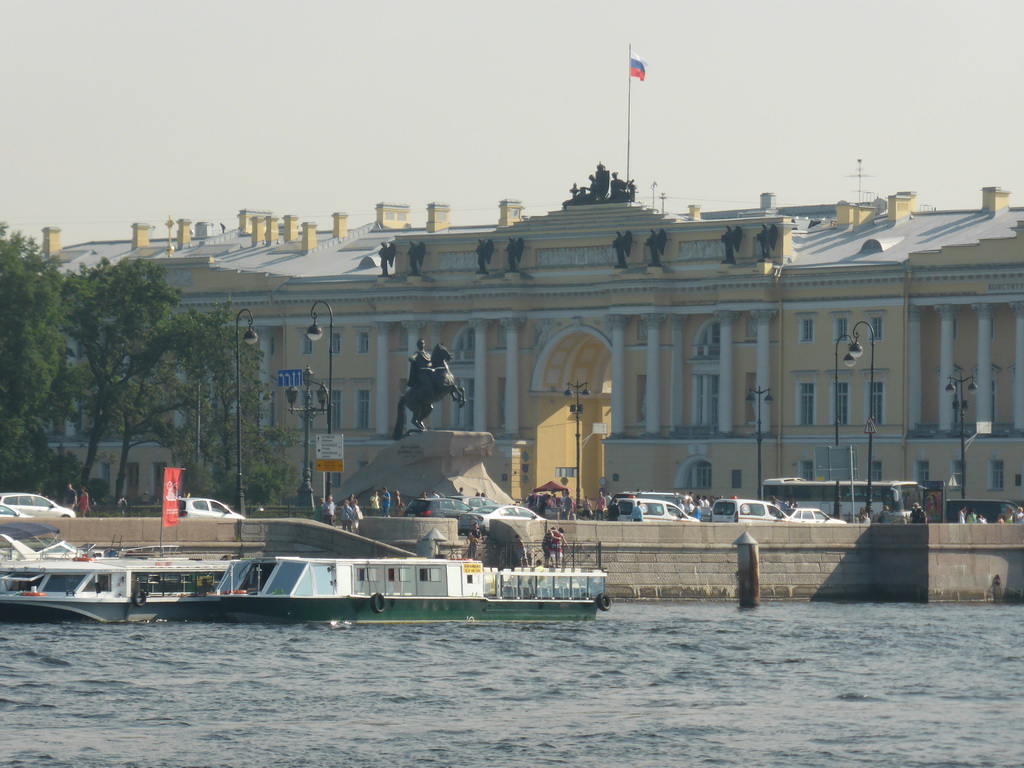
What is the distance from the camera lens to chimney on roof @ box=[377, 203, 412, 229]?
121 m

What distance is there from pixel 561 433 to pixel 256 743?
67397 millimetres

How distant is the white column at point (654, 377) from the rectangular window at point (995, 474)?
13597 mm

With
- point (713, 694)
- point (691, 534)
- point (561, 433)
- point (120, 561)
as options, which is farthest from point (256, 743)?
point (561, 433)

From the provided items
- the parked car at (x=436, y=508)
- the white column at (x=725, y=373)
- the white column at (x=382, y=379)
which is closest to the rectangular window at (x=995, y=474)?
the white column at (x=725, y=373)

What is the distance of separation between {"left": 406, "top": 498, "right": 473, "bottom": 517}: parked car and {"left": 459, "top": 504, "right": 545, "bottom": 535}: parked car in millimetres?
223

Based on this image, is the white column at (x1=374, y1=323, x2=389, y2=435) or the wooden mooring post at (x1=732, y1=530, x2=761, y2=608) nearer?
the wooden mooring post at (x1=732, y1=530, x2=761, y2=608)

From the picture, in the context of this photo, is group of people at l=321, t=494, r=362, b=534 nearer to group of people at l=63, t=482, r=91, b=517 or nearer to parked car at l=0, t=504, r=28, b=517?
group of people at l=63, t=482, r=91, b=517

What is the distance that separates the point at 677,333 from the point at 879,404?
8818 mm

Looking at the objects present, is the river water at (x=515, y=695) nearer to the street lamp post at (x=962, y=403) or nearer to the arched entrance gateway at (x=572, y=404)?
the street lamp post at (x=962, y=403)

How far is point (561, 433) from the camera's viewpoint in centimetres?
10512

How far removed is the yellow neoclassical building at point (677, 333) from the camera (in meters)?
93.1

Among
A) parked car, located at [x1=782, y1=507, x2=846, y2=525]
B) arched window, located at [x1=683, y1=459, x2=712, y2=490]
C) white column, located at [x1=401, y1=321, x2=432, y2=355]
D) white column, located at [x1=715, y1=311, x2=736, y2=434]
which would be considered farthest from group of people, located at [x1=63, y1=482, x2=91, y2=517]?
white column, located at [x1=401, y1=321, x2=432, y2=355]

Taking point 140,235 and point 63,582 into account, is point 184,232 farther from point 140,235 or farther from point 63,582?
point 63,582

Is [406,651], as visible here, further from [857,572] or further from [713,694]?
[857,572]
